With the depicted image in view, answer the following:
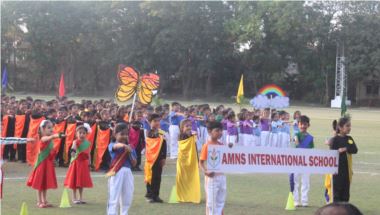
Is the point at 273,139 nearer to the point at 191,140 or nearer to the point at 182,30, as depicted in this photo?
the point at 191,140

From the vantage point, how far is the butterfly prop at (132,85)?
41.0 feet

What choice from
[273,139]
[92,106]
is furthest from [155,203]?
[273,139]

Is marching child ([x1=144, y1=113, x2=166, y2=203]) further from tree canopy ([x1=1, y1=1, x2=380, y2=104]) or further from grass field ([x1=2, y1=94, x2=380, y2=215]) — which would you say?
tree canopy ([x1=1, y1=1, x2=380, y2=104])

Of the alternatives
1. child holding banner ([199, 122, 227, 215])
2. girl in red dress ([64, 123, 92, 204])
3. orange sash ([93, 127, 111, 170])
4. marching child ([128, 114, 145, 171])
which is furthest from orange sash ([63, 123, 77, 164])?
child holding banner ([199, 122, 227, 215])

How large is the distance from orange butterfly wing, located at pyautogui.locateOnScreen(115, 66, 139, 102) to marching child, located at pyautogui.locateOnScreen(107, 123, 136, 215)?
16.0 feet

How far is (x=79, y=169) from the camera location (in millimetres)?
9305

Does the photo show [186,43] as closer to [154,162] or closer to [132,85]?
[132,85]

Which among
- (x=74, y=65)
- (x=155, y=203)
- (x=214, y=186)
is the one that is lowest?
(x=155, y=203)

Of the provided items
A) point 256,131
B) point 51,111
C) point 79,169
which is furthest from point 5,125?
point 256,131

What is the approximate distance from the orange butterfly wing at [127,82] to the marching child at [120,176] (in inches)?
192

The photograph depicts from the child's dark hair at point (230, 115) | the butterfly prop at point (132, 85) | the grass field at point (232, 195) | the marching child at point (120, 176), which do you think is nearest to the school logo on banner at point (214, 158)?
the marching child at point (120, 176)

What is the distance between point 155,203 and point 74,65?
58.6m

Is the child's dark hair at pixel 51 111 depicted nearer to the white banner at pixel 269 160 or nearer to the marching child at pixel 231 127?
the marching child at pixel 231 127

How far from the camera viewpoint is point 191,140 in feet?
32.3
